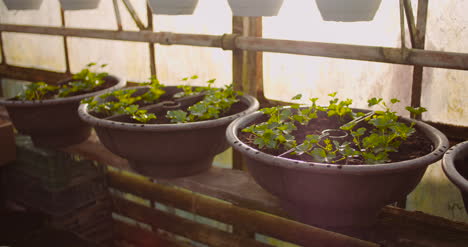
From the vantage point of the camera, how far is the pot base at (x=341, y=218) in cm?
132

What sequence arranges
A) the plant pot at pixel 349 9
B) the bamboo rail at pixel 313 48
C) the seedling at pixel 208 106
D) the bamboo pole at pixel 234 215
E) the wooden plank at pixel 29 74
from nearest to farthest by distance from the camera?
the plant pot at pixel 349 9, the bamboo rail at pixel 313 48, the seedling at pixel 208 106, the bamboo pole at pixel 234 215, the wooden plank at pixel 29 74

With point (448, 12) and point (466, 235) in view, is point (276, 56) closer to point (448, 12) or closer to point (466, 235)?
point (448, 12)

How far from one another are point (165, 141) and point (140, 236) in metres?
1.25

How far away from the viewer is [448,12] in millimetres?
1600

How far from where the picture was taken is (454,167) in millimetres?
1133

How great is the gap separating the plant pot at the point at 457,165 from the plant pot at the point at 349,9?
45 centimetres

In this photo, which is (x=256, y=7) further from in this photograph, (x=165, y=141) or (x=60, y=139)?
(x=60, y=139)

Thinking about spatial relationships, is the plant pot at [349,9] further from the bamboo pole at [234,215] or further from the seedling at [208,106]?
the bamboo pole at [234,215]

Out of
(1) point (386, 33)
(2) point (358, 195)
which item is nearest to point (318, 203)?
(2) point (358, 195)

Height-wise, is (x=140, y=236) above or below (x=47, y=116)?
below

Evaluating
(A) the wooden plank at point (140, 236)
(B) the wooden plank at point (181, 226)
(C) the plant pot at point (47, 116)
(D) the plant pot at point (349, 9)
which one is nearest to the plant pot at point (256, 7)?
(D) the plant pot at point (349, 9)

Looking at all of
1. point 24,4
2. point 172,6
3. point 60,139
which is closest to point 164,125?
point 172,6

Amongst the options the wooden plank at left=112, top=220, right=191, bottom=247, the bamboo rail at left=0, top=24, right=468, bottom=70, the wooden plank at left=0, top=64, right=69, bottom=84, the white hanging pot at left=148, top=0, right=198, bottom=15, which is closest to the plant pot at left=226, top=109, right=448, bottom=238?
the bamboo rail at left=0, top=24, right=468, bottom=70

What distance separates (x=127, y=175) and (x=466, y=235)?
6.06ft
